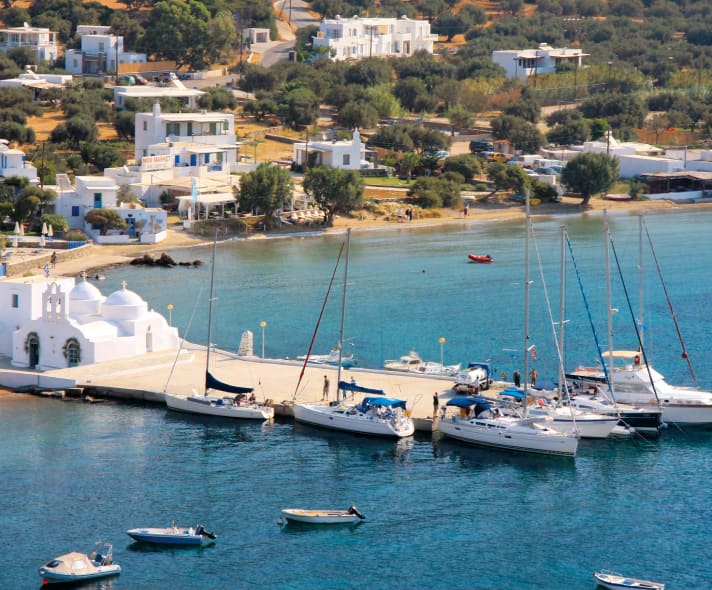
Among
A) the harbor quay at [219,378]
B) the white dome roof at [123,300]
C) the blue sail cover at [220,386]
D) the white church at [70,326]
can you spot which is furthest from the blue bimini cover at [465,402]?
the white dome roof at [123,300]

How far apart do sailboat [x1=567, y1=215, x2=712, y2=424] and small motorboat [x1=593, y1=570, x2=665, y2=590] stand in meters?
13.2

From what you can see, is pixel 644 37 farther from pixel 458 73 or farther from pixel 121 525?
pixel 121 525

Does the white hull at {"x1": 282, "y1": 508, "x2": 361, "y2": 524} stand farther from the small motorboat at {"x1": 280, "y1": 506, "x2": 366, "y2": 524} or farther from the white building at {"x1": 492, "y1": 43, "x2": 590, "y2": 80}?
the white building at {"x1": 492, "y1": 43, "x2": 590, "y2": 80}

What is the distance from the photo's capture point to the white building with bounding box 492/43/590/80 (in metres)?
132

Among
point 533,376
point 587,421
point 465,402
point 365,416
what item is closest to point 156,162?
point 533,376

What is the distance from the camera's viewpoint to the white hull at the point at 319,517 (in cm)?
3950

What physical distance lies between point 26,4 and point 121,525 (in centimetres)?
10634

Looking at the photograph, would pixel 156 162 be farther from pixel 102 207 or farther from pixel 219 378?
pixel 219 378

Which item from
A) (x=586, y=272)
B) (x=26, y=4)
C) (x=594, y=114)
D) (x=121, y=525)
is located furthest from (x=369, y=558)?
(x=26, y=4)

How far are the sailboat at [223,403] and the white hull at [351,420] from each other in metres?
1.30

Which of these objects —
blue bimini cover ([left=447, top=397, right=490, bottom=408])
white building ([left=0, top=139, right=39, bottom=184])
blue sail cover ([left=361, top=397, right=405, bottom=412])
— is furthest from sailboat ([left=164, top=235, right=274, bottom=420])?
white building ([left=0, top=139, right=39, bottom=184])

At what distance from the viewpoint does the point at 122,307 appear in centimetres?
5381

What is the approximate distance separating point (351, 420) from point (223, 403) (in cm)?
451

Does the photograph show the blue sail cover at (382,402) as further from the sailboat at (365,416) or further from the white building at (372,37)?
the white building at (372,37)
